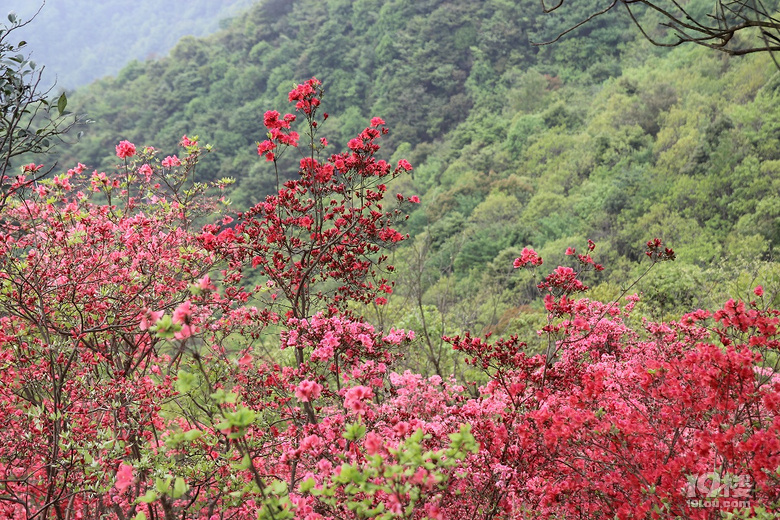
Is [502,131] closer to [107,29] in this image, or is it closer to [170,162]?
[170,162]

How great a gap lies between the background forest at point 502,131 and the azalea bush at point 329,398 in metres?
1.83

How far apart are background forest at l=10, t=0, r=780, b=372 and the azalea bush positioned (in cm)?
183

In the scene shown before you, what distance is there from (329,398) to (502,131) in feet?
110

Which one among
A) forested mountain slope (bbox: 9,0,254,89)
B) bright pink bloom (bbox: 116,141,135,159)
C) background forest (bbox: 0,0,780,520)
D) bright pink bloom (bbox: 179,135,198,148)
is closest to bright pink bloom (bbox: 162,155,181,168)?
background forest (bbox: 0,0,780,520)

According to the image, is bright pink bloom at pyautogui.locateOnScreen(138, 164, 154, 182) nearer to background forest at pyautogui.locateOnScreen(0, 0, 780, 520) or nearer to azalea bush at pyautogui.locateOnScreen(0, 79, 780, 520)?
background forest at pyautogui.locateOnScreen(0, 0, 780, 520)

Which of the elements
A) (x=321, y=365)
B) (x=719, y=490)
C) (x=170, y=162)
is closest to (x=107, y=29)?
(x=170, y=162)

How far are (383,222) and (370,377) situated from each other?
57.7 inches

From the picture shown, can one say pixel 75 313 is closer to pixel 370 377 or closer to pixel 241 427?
pixel 370 377

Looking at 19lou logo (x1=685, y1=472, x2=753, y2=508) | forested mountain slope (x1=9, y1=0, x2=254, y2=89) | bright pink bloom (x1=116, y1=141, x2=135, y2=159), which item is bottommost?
19lou logo (x1=685, y1=472, x2=753, y2=508)

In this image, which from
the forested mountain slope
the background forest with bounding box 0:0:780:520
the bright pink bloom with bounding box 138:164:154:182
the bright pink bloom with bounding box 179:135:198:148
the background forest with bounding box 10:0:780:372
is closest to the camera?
the background forest with bounding box 0:0:780:520

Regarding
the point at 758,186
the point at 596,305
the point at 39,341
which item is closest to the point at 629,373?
the point at 596,305

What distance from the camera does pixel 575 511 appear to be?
10.2ft

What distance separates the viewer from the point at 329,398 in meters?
3.77

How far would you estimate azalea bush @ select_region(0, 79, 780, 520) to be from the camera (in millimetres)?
2328
